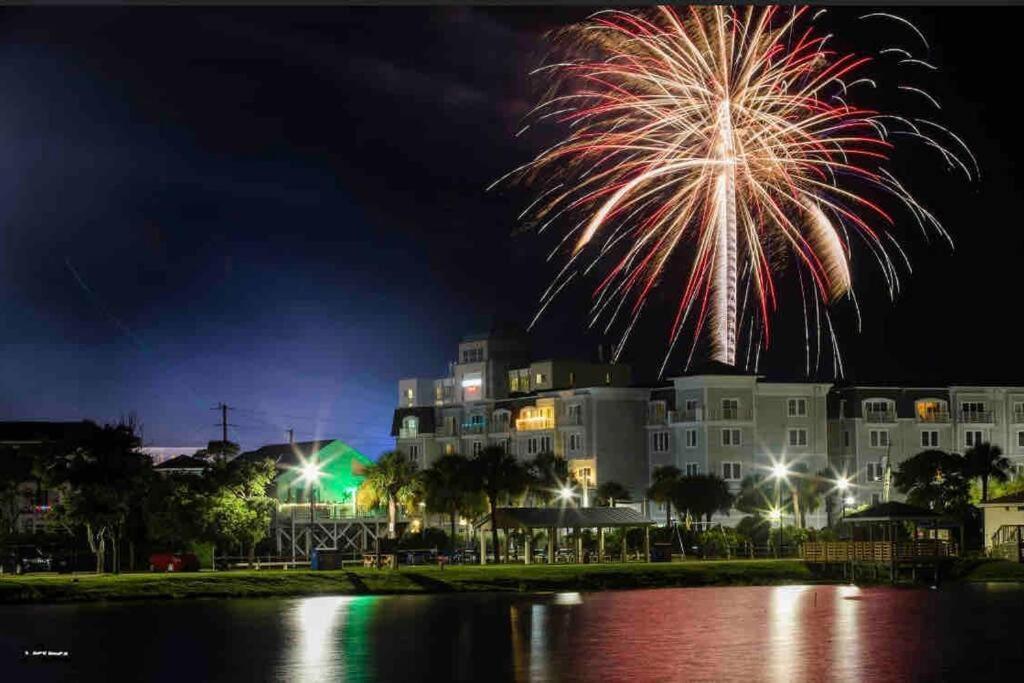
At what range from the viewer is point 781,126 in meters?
71.8

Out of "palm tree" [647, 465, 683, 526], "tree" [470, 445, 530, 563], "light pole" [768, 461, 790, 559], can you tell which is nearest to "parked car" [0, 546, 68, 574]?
"tree" [470, 445, 530, 563]

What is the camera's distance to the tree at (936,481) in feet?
323

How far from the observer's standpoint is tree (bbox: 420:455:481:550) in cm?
9344

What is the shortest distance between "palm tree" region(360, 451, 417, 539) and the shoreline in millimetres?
15733

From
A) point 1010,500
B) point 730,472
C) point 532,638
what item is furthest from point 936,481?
point 532,638

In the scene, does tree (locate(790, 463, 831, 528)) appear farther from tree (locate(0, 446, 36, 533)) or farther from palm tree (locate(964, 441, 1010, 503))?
tree (locate(0, 446, 36, 533))

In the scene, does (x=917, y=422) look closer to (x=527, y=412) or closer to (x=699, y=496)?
(x=699, y=496)

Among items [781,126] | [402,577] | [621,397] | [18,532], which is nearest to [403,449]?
[621,397]

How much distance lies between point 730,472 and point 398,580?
34684mm

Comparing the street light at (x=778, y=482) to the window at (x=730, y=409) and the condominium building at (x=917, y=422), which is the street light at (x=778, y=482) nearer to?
the window at (x=730, y=409)

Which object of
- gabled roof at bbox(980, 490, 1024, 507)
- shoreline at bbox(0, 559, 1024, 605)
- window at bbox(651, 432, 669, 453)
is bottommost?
shoreline at bbox(0, 559, 1024, 605)

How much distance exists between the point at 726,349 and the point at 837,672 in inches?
1963

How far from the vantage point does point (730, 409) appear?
357 feet

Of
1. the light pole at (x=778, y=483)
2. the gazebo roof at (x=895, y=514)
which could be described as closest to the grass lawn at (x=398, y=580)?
the gazebo roof at (x=895, y=514)
